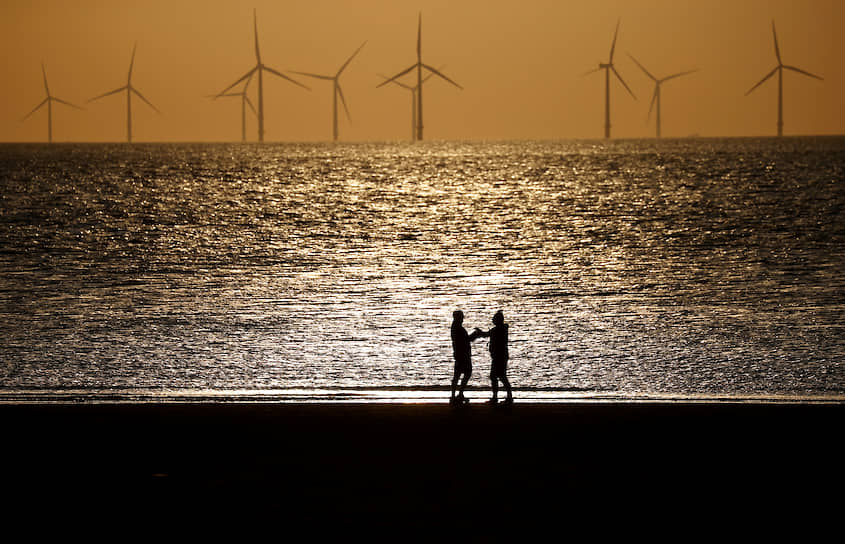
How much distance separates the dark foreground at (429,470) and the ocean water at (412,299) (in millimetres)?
4503

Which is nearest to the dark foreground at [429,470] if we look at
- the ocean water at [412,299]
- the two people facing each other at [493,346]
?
the two people facing each other at [493,346]

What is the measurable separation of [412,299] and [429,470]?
1462 inches

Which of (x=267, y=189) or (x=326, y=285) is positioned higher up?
(x=267, y=189)

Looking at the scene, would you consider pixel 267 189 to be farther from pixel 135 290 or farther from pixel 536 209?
pixel 135 290

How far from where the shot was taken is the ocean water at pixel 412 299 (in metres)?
32.5


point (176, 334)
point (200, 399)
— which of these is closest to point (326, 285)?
point (176, 334)

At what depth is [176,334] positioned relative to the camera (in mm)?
42750

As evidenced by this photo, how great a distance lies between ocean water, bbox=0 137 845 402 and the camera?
32500mm

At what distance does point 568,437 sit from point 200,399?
32.9ft

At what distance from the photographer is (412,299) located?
5541 centimetres

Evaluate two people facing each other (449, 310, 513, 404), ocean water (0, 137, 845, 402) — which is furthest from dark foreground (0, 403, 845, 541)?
ocean water (0, 137, 845, 402)

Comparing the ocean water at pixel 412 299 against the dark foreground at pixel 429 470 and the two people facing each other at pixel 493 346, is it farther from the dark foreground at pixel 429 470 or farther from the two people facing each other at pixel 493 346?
the dark foreground at pixel 429 470

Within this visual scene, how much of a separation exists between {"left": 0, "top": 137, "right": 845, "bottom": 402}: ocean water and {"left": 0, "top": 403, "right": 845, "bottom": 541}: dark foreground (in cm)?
450

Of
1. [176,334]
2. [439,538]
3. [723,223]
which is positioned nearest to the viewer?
[439,538]
